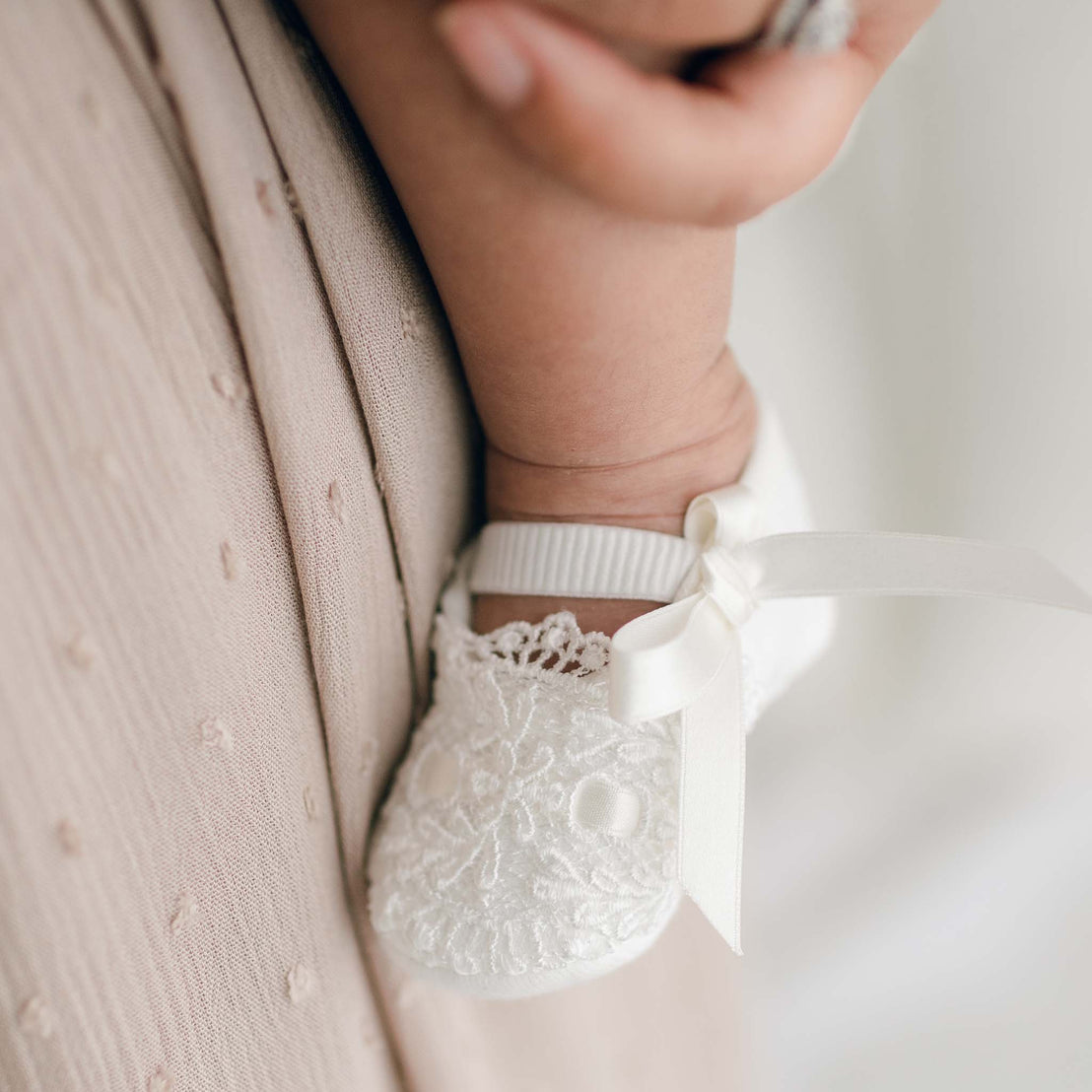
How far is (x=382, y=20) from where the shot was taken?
398mm

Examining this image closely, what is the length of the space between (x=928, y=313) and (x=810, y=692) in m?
0.38

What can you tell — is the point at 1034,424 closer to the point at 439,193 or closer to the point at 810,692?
the point at 810,692

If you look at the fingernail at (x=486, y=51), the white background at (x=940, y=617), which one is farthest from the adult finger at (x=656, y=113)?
the white background at (x=940, y=617)

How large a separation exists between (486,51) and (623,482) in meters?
0.24

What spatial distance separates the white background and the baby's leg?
325 mm

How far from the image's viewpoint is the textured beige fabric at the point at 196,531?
0.38 meters

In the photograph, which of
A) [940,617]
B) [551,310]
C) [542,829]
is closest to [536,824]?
[542,829]

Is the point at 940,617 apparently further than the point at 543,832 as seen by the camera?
Yes

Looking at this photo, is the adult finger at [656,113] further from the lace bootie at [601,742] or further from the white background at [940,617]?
the white background at [940,617]

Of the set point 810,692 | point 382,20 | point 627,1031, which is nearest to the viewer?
point 382,20

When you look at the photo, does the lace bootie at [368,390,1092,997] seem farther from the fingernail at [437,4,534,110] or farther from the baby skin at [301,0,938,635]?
the fingernail at [437,4,534,110]

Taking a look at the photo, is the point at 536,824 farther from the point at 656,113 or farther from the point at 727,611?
the point at 656,113

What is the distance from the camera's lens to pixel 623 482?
52cm

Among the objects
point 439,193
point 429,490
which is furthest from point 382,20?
point 429,490
